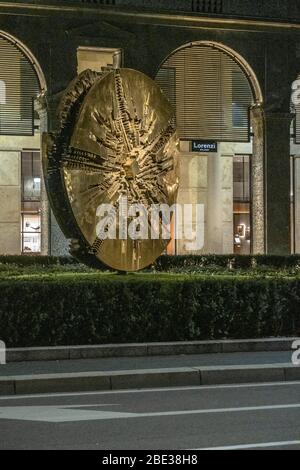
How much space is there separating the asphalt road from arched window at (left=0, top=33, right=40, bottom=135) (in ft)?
52.2

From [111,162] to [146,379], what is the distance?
4779 millimetres

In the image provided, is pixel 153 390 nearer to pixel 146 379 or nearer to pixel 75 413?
pixel 146 379

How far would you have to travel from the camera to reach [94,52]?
28938mm

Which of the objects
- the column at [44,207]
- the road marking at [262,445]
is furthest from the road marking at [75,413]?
the column at [44,207]

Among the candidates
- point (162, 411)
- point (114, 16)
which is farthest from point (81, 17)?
point (162, 411)

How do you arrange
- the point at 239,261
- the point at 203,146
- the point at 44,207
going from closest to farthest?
1. the point at 239,261
2. the point at 44,207
3. the point at 203,146

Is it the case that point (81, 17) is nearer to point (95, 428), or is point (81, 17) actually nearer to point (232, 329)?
point (232, 329)

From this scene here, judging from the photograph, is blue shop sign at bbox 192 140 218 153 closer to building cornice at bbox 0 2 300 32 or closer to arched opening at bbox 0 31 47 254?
building cornice at bbox 0 2 300 32

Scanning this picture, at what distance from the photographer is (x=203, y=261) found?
1040 inches

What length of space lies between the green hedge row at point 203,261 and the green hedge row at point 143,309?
880 centimetres

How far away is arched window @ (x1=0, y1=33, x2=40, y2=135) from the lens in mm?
27234

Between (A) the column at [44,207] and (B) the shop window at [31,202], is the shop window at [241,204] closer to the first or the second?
(B) the shop window at [31,202]

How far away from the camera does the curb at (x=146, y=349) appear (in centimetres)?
1394

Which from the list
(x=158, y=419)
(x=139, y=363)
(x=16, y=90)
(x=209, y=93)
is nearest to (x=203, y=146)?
(x=209, y=93)
